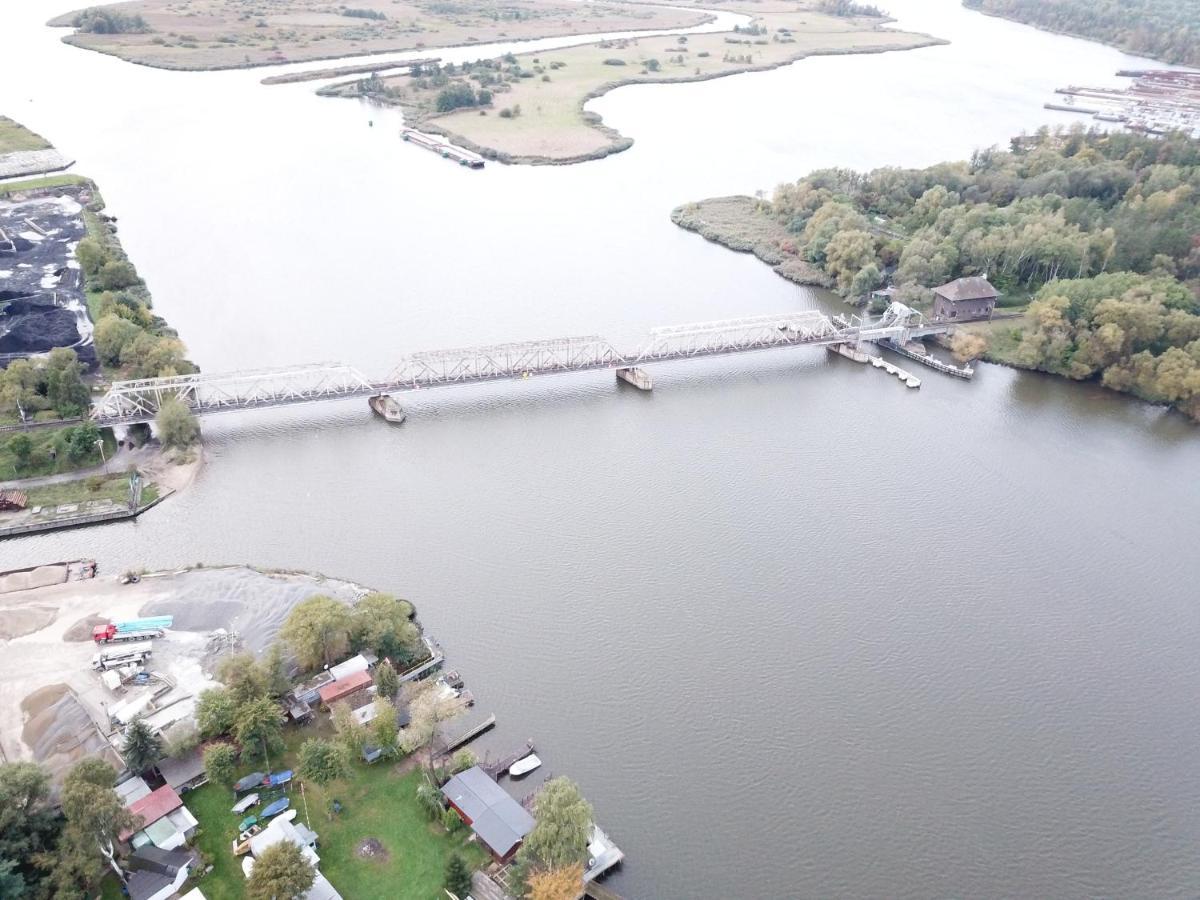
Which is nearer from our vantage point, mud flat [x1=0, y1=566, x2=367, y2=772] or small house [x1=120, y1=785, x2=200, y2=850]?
small house [x1=120, y1=785, x2=200, y2=850]

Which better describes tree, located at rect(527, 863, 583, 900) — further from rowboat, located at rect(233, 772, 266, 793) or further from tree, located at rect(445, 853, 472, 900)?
rowboat, located at rect(233, 772, 266, 793)

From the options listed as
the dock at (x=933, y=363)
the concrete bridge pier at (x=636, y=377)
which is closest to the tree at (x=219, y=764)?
the concrete bridge pier at (x=636, y=377)

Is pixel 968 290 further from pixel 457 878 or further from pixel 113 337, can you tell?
pixel 113 337

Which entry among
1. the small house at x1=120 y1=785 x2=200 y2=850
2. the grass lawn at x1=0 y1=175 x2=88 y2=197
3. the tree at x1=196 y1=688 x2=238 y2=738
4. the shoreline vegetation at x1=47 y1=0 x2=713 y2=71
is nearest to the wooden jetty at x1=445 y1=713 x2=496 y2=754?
the tree at x1=196 y1=688 x2=238 y2=738

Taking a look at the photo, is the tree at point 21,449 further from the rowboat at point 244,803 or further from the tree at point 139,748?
the rowboat at point 244,803

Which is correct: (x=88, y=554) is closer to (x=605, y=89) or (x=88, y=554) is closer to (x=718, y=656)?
(x=718, y=656)

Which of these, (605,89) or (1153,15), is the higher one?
(1153,15)

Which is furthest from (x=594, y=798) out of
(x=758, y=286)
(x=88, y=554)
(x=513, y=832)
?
(x=758, y=286)
